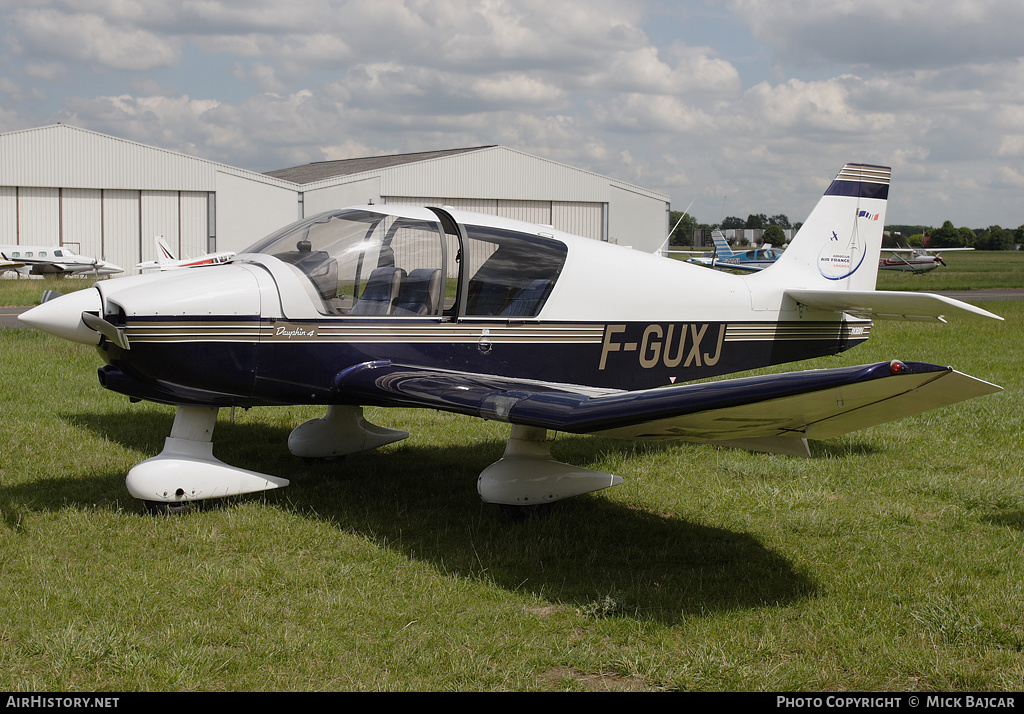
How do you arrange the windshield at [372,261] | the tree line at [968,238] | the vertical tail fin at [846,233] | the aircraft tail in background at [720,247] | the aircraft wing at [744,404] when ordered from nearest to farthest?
the aircraft wing at [744,404]
the windshield at [372,261]
the vertical tail fin at [846,233]
the aircraft tail in background at [720,247]
the tree line at [968,238]

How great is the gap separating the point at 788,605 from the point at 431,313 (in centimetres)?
282

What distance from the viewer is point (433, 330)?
5.42 metres

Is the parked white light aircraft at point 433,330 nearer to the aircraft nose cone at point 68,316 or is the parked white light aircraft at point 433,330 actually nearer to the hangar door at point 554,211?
the aircraft nose cone at point 68,316

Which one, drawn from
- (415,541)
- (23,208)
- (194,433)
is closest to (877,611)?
(415,541)

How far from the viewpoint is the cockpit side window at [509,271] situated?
18.2 ft

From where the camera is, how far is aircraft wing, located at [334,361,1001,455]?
10.8 ft

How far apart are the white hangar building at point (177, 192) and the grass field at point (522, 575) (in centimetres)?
2945

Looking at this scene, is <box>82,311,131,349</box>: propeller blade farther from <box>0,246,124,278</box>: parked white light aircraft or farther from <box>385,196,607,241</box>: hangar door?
<box>385,196,607,241</box>: hangar door

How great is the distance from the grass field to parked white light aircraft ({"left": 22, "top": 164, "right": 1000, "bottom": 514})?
550 millimetres

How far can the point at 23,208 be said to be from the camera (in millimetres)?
34406

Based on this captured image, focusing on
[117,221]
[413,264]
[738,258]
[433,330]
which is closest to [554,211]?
[738,258]

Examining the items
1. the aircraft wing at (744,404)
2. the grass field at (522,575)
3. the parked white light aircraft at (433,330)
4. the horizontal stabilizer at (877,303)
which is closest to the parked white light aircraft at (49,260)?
the grass field at (522,575)

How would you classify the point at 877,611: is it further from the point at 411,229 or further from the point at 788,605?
the point at 411,229

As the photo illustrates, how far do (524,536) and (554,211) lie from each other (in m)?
35.6
